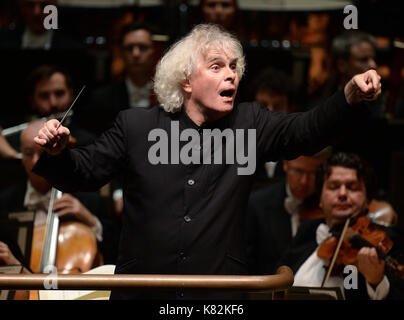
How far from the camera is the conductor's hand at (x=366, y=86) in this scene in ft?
6.03

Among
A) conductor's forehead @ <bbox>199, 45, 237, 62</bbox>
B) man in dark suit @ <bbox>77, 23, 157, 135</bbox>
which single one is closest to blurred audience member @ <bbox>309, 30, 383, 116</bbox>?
man in dark suit @ <bbox>77, 23, 157, 135</bbox>

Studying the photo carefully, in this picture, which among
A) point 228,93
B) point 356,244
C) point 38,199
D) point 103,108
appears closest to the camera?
point 228,93

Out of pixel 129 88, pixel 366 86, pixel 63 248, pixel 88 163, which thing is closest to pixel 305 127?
pixel 366 86

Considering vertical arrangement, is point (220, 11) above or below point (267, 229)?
above

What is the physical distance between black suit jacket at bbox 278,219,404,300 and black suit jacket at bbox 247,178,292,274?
0.57ft

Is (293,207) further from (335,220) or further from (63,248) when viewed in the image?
(63,248)

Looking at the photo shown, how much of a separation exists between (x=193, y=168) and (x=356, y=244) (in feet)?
2.78

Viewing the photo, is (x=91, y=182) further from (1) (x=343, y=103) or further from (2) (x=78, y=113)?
(2) (x=78, y=113)

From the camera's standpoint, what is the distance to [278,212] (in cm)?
317

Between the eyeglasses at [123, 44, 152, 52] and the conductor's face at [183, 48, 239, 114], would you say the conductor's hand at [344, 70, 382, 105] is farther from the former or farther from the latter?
the eyeglasses at [123, 44, 152, 52]

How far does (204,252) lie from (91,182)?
374mm

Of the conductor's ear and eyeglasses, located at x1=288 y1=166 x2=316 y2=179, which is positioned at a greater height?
the conductor's ear

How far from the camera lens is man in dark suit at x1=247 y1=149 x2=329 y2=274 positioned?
310 cm
